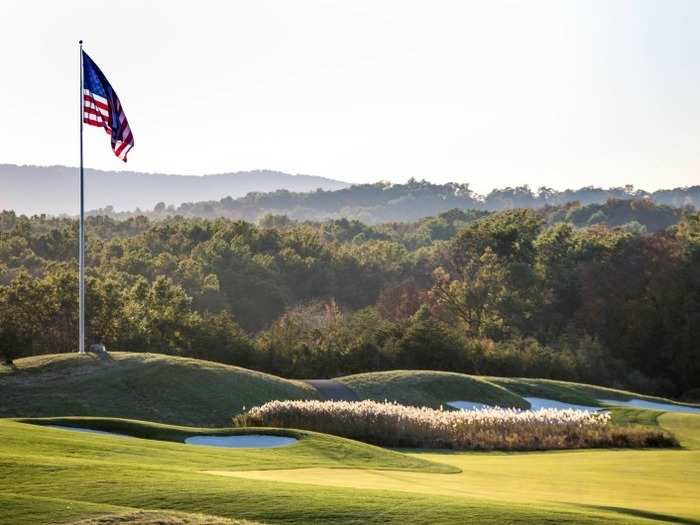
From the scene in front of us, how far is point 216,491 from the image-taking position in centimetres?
1409

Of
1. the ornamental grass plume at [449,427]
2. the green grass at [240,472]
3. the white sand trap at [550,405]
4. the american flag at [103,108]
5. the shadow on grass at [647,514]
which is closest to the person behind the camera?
the green grass at [240,472]

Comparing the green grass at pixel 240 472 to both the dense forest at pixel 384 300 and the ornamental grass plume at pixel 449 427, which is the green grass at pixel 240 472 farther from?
the dense forest at pixel 384 300

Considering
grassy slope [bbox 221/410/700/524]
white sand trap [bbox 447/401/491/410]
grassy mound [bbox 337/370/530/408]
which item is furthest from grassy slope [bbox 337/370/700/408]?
grassy slope [bbox 221/410/700/524]

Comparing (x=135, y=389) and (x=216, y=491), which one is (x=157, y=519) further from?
(x=135, y=389)

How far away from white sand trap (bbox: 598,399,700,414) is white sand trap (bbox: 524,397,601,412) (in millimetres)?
1884

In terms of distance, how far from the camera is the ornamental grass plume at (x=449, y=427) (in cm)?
2691

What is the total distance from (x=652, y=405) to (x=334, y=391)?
11.9m

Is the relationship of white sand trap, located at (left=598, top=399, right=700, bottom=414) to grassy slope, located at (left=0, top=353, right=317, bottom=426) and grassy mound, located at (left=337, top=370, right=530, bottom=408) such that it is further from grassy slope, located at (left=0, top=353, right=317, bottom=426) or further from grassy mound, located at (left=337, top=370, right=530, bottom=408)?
grassy slope, located at (left=0, top=353, right=317, bottom=426)

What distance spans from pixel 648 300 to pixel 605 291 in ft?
10.5

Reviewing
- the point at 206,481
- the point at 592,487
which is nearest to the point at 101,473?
the point at 206,481

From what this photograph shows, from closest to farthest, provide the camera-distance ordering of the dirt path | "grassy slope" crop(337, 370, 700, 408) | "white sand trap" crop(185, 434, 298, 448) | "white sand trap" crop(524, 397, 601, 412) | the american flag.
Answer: "white sand trap" crop(185, 434, 298, 448), the american flag, the dirt path, "grassy slope" crop(337, 370, 700, 408), "white sand trap" crop(524, 397, 601, 412)

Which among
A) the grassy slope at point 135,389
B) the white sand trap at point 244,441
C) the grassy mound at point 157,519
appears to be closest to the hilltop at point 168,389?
the grassy slope at point 135,389

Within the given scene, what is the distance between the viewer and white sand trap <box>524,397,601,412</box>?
119 ft

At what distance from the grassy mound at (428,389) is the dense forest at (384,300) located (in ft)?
25.9
